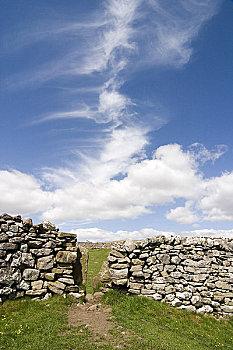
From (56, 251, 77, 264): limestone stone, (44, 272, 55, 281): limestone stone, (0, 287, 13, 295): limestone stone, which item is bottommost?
(0, 287, 13, 295): limestone stone

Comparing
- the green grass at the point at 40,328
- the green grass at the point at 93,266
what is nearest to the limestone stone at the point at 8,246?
the green grass at the point at 40,328

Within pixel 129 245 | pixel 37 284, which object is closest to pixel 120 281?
pixel 129 245

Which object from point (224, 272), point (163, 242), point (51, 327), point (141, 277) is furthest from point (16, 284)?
point (224, 272)

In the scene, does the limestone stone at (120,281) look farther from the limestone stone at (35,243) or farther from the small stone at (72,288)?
the limestone stone at (35,243)

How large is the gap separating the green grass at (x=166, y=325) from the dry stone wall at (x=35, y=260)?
10.1ft

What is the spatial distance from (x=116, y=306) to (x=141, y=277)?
2.83 m

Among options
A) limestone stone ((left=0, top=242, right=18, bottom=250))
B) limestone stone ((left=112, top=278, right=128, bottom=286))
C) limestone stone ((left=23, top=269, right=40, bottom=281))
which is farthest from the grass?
limestone stone ((left=0, top=242, right=18, bottom=250))

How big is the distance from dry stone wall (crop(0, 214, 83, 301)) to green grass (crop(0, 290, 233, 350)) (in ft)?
2.62

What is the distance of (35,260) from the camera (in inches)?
610

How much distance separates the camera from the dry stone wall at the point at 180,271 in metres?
15.9

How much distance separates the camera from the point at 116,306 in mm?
14188

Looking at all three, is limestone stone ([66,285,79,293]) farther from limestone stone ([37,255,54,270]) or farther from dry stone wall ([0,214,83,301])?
limestone stone ([37,255,54,270])

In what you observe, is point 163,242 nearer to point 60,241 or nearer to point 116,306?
point 116,306

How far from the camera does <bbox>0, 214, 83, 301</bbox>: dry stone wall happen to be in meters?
14.4
